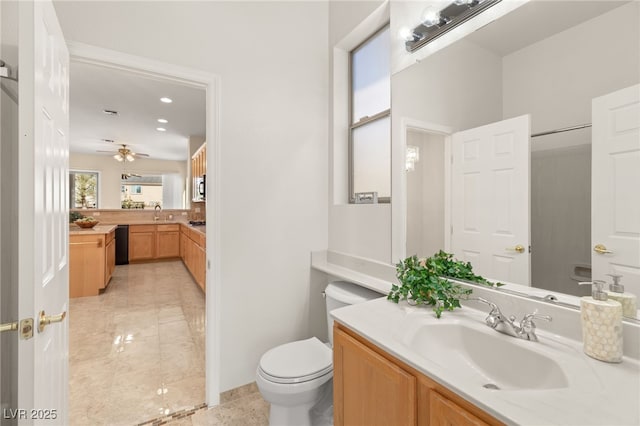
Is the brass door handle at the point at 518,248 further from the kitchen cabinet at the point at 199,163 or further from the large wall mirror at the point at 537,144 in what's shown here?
the kitchen cabinet at the point at 199,163

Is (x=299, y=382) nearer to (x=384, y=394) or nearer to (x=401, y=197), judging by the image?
(x=384, y=394)

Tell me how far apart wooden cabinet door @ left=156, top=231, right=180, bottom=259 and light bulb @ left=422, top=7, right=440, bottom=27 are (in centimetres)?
641

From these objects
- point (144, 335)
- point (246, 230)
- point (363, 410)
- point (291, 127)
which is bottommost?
point (144, 335)

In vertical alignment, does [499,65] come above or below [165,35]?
below

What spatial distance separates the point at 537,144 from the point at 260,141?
1.50 m

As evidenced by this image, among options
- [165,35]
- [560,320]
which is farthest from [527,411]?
[165,35]

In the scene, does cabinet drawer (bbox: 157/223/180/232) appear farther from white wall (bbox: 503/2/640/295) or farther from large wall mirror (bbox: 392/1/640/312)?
white wall (bbox: 503/2/640/295)

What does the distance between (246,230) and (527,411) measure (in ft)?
5.27

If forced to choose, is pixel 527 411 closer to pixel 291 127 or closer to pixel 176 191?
pixel 291 127

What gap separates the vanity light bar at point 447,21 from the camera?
1.26 meters

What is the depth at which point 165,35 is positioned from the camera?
1.64 metres

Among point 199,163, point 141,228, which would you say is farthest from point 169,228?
point 199,163

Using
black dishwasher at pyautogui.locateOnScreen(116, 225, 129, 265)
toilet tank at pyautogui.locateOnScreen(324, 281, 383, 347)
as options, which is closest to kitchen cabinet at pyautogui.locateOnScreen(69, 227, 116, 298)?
black dishwasher at pyautogui.locateOnScreen(116, 225, 129, 265)

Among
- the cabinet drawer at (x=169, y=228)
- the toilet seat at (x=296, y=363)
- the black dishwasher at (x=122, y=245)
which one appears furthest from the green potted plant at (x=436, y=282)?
the black dishwasher at (x=122, y=245)
